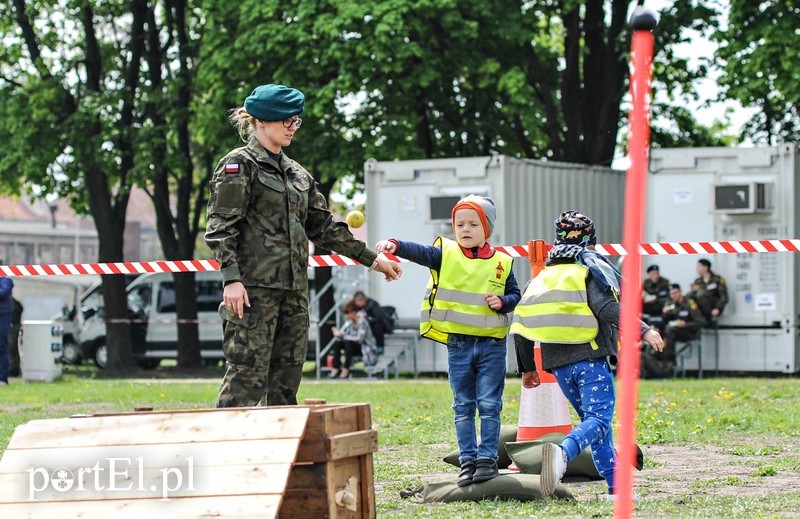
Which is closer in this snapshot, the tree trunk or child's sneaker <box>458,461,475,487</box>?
child's sneaker <box>458,461,475,487</box>

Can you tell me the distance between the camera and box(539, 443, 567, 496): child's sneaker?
7.03m

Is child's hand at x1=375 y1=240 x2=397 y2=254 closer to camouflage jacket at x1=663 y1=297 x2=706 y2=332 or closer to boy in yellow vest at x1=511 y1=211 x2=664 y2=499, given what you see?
boy in yellow vest at x1=511 y1=211 x2=664 y2=499

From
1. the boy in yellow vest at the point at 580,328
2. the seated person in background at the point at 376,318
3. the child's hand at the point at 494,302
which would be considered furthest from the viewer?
the seated person in background at the point at 376,318

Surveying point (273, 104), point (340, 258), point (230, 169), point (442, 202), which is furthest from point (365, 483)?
point (442, 202)

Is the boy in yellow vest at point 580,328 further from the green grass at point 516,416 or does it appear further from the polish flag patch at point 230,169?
the polish flag patch at point 230,169

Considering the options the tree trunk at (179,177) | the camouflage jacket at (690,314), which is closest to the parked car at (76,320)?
the tree trunk at (179,177)

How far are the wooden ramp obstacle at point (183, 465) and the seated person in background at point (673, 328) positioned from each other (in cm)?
1426

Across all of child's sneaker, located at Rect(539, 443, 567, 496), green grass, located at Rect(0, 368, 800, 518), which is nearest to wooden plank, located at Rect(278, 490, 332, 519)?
green grass, located at Rect(0, 368, 800, 518)

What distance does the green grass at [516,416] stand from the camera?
7.16m

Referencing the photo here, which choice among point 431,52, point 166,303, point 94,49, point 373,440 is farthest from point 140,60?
point 373,440

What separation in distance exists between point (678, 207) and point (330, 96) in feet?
21.4

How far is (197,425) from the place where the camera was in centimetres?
588

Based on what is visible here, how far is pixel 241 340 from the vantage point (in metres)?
6.60

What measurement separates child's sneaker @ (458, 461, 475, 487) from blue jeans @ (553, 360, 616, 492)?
2.12 ft
